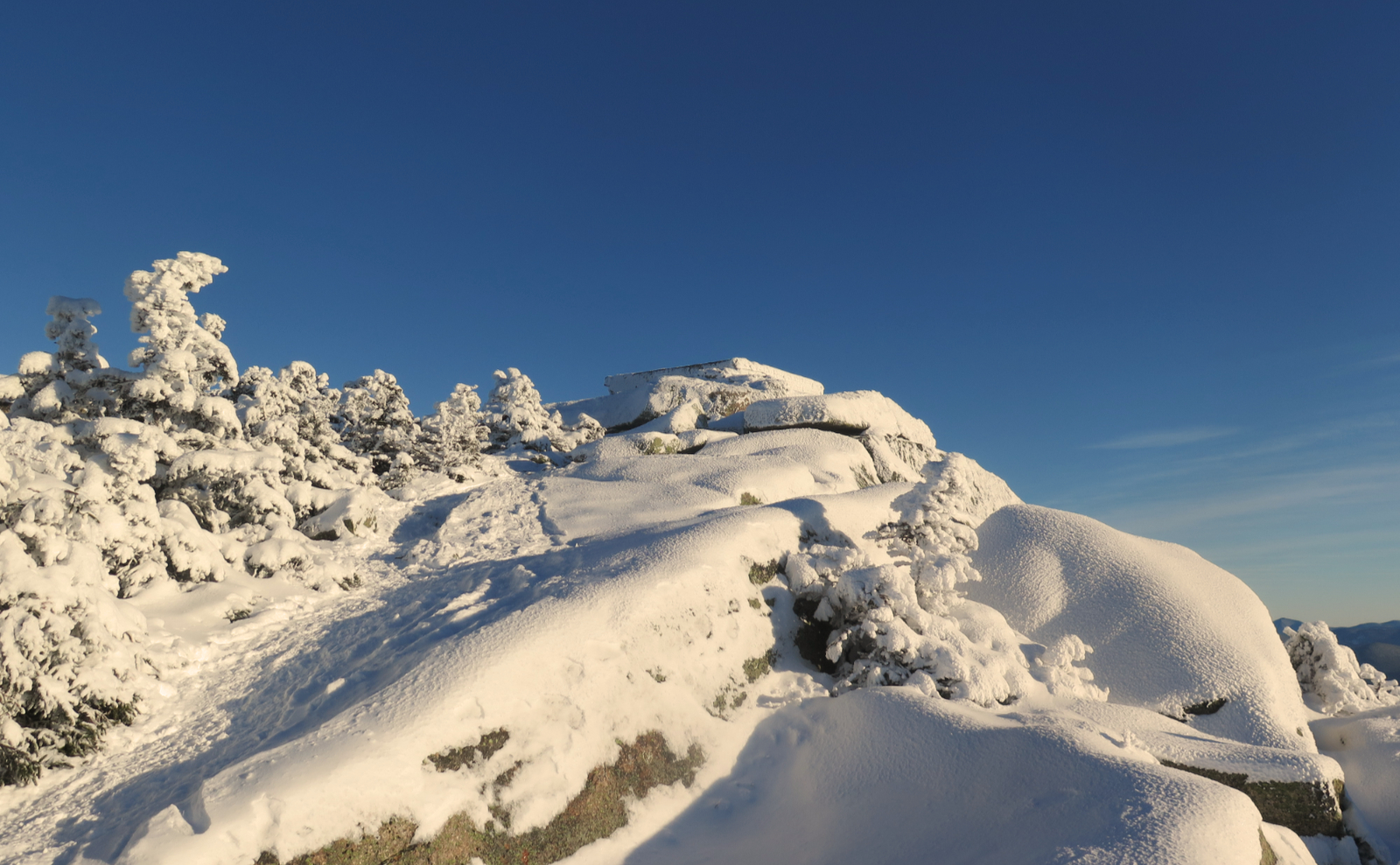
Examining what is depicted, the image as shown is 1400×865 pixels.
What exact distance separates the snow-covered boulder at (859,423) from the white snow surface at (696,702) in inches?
358

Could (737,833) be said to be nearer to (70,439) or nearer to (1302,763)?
(1302,763)

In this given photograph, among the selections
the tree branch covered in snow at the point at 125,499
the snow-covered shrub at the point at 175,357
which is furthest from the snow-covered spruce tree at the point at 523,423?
the snow-covered shrub at the point at 175,357

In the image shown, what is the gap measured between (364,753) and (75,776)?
4092 mm

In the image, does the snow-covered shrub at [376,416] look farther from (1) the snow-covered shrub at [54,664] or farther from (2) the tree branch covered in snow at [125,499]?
(1) the snow-covered shrub at [54,664]

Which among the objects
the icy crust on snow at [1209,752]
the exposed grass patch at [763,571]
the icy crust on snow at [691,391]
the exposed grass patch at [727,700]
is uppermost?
the icy crust on snow at [691,391]

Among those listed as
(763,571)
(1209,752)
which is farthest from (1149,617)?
(763,571)

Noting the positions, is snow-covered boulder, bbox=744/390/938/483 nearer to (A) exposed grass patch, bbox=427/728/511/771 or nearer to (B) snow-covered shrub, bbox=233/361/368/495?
(B) snow-covered shrub, bbox=233/361/368/495

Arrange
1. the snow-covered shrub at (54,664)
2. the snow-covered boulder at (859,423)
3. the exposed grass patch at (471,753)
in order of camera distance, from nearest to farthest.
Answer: the snow-covered shrub at (54,664) → the exposed grass patch at (471,753) → the snow-covered boulder at (859,423)

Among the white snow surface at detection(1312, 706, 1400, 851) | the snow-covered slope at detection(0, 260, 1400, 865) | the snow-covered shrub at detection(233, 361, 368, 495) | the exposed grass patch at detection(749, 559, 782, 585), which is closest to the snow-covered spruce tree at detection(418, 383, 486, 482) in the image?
the snow-covered shrub at detection(233, 361, 368, 495)

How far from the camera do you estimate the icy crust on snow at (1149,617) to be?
1454 cm

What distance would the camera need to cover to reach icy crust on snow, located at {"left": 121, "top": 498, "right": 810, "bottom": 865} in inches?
304

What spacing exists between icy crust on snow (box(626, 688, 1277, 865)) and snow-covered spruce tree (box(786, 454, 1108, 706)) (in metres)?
0.88

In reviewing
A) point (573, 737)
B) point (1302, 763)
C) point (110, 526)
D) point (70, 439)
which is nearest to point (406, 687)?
point (573, 737)

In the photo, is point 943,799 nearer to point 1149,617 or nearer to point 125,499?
point 1149,617
